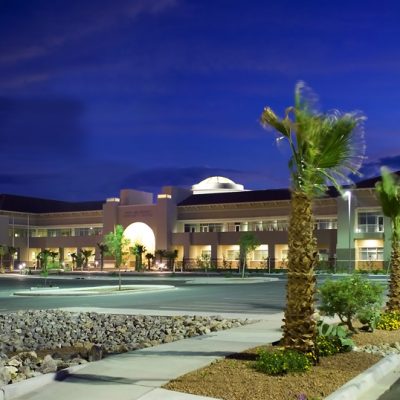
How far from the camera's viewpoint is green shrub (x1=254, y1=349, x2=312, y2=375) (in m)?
9.24

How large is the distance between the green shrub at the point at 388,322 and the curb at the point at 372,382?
4015 millimetres

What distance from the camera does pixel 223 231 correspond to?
81.9m

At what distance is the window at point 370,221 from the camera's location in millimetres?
69062

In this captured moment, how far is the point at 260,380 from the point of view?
8.97 meters

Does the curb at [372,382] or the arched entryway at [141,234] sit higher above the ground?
the arched entryway at [141,234]

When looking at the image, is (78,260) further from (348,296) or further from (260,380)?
(260,380)

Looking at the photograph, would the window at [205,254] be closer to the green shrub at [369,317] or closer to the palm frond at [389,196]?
the palm frond at [389,196]

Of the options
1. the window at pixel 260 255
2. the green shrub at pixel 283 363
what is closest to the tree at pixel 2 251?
the window at pixel 260 255

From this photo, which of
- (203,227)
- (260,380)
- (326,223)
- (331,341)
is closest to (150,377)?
(260,380)

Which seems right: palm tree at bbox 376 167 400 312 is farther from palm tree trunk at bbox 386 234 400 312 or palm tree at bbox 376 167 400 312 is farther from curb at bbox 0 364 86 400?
curb at bbox 0 364 86 400

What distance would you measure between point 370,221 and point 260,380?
207 feet

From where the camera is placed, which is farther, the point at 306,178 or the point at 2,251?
the point at 2,251

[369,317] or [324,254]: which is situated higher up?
[324,254]

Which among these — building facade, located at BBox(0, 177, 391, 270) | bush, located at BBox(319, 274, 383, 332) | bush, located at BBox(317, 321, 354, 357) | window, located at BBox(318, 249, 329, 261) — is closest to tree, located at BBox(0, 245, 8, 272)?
building facade, located at BBox(0, 177, 391, 270)
